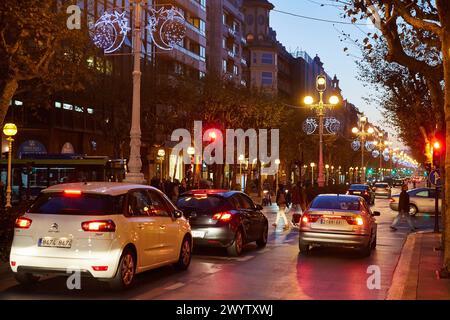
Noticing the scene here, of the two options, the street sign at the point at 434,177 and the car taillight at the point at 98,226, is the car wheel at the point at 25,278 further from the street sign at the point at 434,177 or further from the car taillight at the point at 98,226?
the street sign at the point at 434,177

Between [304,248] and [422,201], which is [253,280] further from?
[422,201]

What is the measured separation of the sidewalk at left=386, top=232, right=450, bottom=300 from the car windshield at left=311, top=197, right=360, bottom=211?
1.66 metres

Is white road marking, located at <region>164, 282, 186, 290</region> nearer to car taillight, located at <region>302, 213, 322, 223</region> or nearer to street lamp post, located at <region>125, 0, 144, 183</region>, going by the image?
car taillight, located at <region>302, 213, 322, 223</region>

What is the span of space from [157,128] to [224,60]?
2973 cm

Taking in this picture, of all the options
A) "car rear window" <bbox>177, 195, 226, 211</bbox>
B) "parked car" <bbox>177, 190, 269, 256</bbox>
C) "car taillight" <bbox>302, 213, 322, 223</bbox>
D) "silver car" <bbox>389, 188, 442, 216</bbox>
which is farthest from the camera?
"silver car" <bbox>389, 188, 442, 216</bbox>

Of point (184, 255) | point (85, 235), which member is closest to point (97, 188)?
point (85, 235)

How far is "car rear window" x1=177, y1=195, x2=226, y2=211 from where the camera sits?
14469mm

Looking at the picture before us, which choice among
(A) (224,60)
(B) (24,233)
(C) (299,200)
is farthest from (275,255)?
(A) (224,60)

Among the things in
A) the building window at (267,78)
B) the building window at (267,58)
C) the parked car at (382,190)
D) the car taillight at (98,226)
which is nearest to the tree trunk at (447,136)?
the car taillight at (98,226)

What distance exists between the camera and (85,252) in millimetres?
9062

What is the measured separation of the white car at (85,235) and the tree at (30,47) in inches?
293

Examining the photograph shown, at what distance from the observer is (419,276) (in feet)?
37.3

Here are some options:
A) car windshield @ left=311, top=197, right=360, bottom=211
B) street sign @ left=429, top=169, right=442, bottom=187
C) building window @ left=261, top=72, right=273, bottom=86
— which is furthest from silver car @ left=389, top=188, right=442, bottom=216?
building window @ left=261, top=72, right=273, bottom=86

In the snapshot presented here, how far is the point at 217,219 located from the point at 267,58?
79.6 meters
